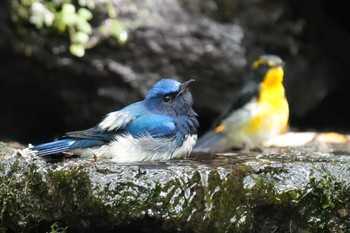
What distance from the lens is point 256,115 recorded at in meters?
6.72

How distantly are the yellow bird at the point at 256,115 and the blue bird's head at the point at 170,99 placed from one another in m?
1.91

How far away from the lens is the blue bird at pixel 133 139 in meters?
4.34

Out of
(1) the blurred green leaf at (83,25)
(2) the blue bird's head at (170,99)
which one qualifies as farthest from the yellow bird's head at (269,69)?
(2) the blue bird's head at (170,99)

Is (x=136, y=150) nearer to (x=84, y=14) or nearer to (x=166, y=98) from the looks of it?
(x=166, y=98)

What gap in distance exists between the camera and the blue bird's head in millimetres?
4676

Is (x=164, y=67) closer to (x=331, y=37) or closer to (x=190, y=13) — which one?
(x=190, y=13)

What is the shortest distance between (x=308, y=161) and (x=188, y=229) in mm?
874

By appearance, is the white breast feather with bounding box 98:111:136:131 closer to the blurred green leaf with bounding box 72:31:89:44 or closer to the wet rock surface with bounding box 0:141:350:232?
the wet rock surface with bounding box 0:141:350:232

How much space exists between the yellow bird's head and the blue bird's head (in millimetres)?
2297

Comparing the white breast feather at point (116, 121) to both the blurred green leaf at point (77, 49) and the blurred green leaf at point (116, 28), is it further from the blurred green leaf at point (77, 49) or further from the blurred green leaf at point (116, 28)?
the blurred green leaf at point (116, 28)

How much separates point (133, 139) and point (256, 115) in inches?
102

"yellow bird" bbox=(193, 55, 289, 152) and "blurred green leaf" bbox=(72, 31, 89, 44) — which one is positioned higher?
"blurred green leaf" bbox=(72, 31, 89, 44)

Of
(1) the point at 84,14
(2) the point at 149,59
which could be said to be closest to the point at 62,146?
(1) the point at 84,14

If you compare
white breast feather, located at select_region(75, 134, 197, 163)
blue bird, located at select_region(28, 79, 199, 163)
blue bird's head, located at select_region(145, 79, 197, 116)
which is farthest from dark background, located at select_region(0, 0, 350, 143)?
white breast feather, located at select_region(75, 134, 197, 163)
